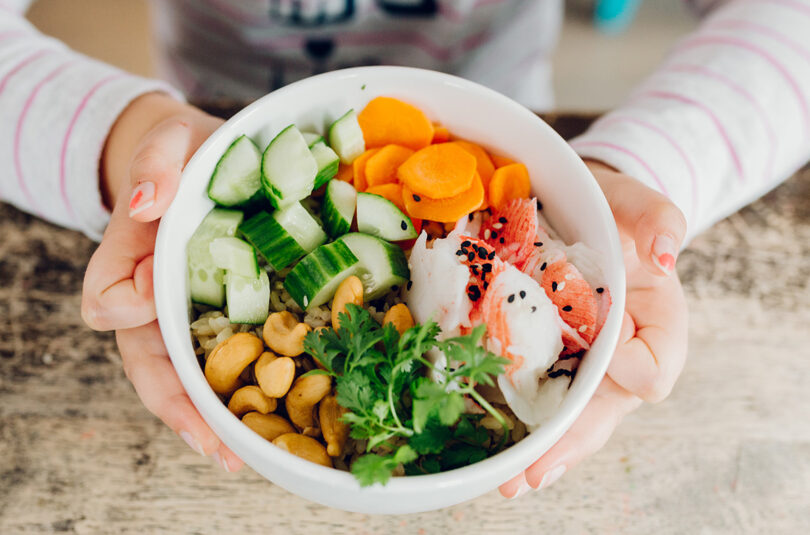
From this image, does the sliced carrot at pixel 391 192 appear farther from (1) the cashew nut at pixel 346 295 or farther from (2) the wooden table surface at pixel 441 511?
(2) the wooden table surface at pixel 441 511

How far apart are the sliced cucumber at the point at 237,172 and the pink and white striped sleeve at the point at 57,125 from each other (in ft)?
1.10

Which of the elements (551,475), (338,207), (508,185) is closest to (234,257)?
(338,207)

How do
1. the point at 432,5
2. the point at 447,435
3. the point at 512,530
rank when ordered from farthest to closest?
the point at 432,5, the point at 512,530, the point at 447,435

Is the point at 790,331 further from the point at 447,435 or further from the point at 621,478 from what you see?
the point at 447,435

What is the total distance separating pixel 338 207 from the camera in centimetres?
79

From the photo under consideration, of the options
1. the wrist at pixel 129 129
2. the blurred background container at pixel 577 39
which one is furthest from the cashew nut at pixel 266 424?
the blurred background container at pixel 577 39

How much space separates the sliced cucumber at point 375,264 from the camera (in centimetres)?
75

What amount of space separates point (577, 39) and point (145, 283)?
2548 millimetres

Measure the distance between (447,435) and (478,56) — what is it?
41.7 inches

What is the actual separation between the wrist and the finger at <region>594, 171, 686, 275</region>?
63 centimetres

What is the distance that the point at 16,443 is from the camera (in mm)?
921

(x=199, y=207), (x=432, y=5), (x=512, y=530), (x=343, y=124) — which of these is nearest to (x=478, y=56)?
(x=432, y=5)

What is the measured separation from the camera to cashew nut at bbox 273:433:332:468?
66 centimetres

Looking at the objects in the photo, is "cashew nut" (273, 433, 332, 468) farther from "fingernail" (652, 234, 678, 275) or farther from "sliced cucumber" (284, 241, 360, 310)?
"fingernail" (652, 234, 678, 275)
